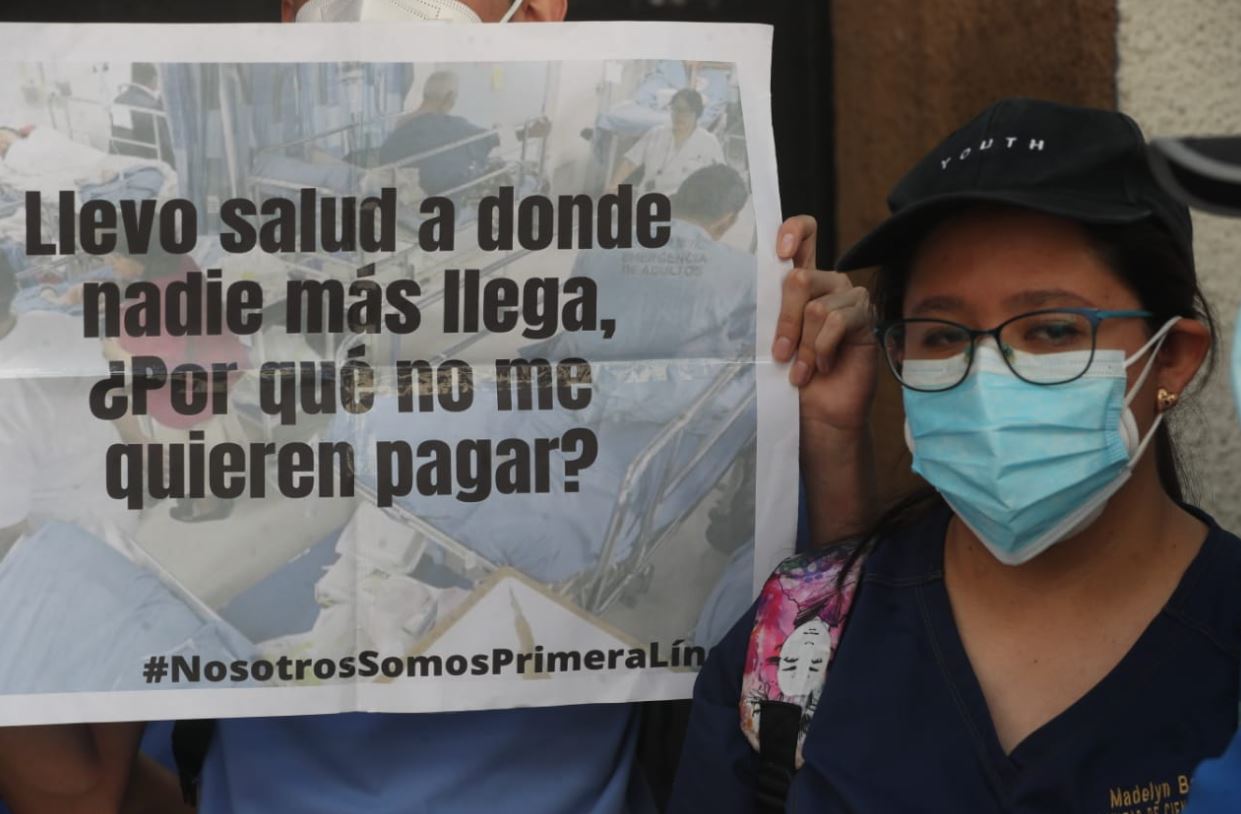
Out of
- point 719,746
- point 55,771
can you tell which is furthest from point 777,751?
point 55,771

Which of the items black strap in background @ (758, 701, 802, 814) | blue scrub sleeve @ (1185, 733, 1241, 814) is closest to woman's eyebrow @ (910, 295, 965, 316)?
black strap in background @ (758, 701, 802, 814)

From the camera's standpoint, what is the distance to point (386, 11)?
1.88 m

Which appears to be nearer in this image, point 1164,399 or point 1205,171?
point 1205,171

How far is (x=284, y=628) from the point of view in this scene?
1.84 m

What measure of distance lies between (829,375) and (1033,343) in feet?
1.20

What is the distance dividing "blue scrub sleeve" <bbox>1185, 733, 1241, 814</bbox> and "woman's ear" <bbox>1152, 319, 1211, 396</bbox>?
52 cm

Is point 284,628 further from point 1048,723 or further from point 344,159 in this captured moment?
point 1048,723

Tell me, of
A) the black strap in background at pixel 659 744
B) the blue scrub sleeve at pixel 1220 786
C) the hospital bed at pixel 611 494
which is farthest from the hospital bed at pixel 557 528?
the blue scrub sleeve at pixel 1220 786

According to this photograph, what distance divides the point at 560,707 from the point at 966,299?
71 cm

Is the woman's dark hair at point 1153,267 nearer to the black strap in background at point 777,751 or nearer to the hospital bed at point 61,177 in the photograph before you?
the black strap in background at point 777,751

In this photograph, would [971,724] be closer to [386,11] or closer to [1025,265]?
[1025,265]

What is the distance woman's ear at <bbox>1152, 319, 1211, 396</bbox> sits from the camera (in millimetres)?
1620

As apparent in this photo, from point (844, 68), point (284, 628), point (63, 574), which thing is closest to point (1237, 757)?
point (284, 628)

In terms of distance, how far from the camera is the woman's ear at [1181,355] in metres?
1.62
